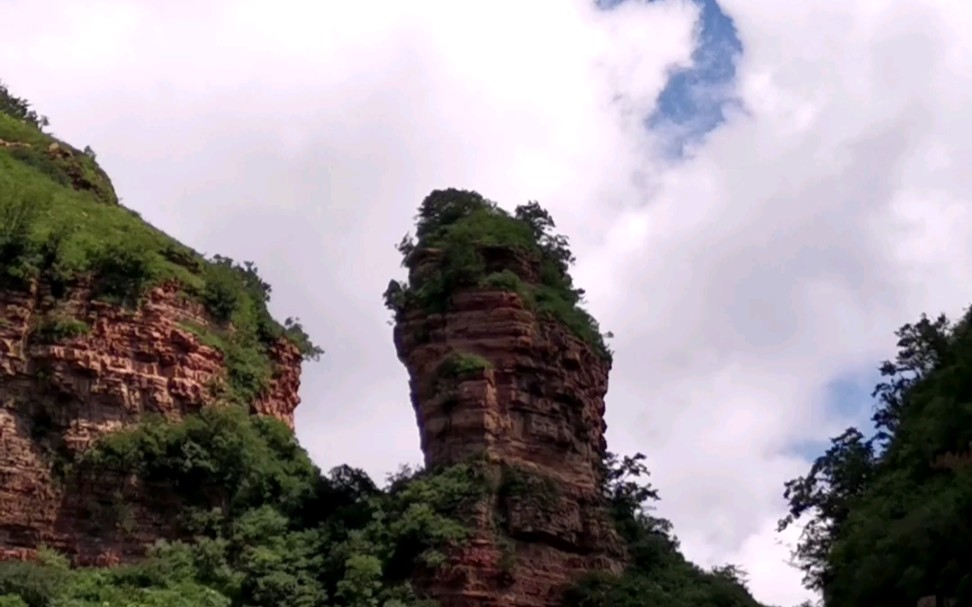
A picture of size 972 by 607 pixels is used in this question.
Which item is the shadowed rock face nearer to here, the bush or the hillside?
the hillside

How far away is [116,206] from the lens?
4288 cm

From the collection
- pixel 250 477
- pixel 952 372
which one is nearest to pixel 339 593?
pixel 250 477

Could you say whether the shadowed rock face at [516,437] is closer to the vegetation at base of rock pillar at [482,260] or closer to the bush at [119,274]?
the vegetation at base of rock pillar at [482,260]

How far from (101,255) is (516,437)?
1130cm

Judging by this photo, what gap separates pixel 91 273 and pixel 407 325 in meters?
8.44

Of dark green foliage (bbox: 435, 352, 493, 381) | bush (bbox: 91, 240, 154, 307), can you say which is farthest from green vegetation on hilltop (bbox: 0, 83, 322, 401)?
dark green foliage (bbox: 435, 352, 493, 381)

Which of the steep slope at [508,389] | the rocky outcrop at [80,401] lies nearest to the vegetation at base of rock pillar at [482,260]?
the steep slope at [508,389]

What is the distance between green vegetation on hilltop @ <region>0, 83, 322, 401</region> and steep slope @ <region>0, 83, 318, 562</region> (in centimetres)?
4

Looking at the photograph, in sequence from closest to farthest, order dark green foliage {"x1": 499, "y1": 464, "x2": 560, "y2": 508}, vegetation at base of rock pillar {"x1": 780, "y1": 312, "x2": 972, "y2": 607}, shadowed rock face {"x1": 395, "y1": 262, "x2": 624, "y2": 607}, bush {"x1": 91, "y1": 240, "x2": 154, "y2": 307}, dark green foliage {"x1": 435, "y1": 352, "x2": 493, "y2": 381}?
vegetation at base of rock pillar {"x1": 780, "y1": 312, "x2": 972, "y2": 607} < shadowed rock face {"x1": 395, "y1": 262, "x2": 624, "y2": 607} < dark green foliage {"x1": 499, "y1": 464, "x2": 560, "y2": 508} < bush {"x1": 91, "y1": 240, "x2": 154, "y2": 307} < dark green foliage {"x1": 435, "y1": 352, "x2": 493, "y2": 381}

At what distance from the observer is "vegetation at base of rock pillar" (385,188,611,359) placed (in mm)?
39875

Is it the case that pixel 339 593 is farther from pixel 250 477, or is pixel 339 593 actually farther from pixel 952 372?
pixel 952 372

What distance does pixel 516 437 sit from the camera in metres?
37.9

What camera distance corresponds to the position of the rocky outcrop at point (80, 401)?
34250 millimetres

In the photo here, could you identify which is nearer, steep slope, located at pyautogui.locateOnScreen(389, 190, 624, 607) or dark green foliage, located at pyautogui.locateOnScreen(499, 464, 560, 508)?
steep slope, located at pyautogui.locateOnScreen(389, 190, 624, 607)
